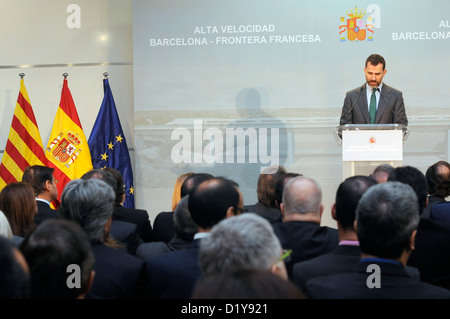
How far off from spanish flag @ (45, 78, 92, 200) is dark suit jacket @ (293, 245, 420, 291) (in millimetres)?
4962

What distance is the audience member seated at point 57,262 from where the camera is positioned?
6.44 feet

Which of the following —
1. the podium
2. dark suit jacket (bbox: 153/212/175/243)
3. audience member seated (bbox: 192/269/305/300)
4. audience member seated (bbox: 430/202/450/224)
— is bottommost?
dark suit jacket (bbox: 153/212/175/243)

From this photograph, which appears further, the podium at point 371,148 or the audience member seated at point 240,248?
the podium at point 371,148

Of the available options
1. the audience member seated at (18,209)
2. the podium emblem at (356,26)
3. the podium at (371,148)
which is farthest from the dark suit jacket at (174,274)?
the podium emblem at (356,26)

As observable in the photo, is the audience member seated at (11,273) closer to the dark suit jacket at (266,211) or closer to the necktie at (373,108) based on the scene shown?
the dark suit jacket at (266,211)

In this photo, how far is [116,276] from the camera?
2.66 m

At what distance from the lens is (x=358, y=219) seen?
234 centimetres

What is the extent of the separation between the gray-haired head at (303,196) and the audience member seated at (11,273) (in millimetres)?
1966

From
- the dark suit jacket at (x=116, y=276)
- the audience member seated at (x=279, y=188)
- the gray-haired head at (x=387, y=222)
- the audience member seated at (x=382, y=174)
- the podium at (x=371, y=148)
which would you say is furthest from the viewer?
the podium at (x=371, y=148)

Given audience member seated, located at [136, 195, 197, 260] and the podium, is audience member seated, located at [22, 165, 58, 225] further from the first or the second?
the podium

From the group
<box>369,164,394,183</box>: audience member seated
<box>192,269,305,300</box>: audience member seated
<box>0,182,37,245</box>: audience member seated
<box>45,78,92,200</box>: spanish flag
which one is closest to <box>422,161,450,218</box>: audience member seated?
<box>369,164,394,183</box>: audience member seated

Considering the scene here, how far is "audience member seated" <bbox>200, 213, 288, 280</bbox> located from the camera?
1.79 metres

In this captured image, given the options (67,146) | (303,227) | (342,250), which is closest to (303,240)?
(303,227)
